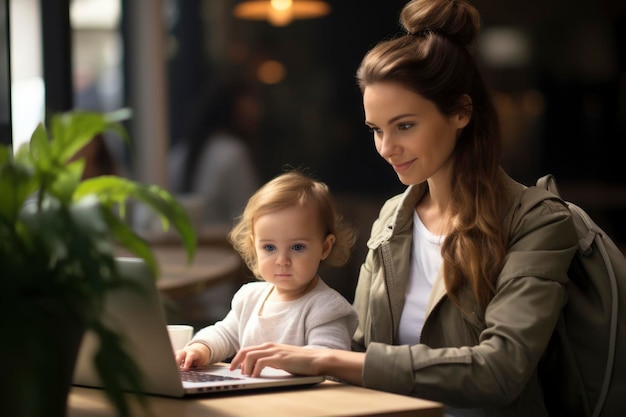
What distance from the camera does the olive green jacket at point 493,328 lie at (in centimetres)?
170

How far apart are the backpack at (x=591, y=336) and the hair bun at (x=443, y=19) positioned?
353mm

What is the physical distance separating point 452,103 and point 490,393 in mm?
572

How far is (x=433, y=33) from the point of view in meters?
2.03

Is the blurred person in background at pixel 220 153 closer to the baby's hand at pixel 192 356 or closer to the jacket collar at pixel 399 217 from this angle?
the jacket collar at pixel 399 217

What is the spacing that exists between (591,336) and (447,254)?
0.97ft

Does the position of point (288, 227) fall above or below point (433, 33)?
below

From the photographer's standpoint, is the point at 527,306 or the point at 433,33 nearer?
the point at 527,306

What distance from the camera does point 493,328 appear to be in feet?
5.81

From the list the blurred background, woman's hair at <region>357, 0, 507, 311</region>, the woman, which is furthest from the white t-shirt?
the blurred background

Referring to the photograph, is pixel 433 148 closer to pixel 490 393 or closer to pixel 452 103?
pixel 452 103

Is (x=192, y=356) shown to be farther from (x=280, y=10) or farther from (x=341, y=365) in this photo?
(x=280, y=10)

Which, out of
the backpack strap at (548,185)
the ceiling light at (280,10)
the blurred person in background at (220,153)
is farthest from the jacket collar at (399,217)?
the ceiling light at (280,10)

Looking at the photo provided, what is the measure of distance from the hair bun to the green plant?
3.21 ft

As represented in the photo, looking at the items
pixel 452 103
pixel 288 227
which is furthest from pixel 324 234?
pixel 452 103
